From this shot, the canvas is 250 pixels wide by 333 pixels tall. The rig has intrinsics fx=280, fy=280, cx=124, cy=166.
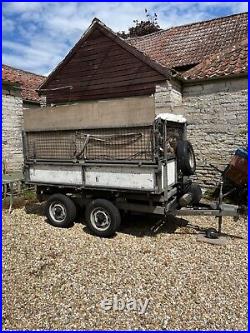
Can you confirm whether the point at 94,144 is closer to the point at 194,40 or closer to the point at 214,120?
the point at 214,120

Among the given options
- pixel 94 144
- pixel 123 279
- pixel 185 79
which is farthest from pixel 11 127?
pixel 123 279

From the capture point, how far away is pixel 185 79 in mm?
9289

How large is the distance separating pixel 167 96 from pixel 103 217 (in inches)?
201

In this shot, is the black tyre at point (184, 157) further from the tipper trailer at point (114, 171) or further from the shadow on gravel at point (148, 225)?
the shadow on gravel at point (148, 225)

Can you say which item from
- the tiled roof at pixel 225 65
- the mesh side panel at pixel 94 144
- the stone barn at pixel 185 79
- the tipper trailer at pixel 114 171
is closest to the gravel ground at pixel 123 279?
the tipper trailer at pixel 114 171

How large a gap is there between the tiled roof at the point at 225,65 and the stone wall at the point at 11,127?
23.4 feet

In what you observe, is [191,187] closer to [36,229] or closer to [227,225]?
[227,225]

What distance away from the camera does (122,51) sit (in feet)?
33.6

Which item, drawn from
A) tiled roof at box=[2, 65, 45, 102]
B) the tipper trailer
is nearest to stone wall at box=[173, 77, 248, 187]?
the tipper trailer

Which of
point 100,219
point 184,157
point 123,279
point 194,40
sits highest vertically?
point 194,40

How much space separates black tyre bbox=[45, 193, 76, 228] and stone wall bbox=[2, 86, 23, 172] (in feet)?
19.5

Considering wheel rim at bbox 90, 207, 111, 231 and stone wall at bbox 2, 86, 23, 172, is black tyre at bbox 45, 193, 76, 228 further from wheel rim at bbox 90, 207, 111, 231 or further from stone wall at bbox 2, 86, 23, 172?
stone wall at bbox 2, 86, 23, 172

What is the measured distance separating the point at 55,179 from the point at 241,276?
4.05m

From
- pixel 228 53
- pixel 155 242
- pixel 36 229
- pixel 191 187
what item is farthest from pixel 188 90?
pixel 36 229
